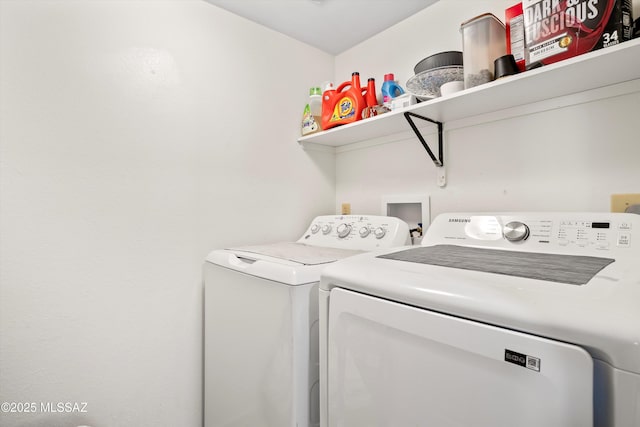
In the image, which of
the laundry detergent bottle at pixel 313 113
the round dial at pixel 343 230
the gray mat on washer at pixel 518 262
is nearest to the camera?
the gray mat on washer at pixel 518 262

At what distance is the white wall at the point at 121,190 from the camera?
108cm

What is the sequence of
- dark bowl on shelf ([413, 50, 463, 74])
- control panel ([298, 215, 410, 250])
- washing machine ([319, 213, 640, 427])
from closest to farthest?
washing machine ([319, 213, 640, 427]), dark bowl on shelf ([413, 50, 463, 74]), control panel ([298, 215, 410, 250])

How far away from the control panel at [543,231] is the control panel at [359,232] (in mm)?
146

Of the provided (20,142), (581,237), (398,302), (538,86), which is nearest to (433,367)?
(398,302)

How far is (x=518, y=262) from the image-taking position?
0.79m

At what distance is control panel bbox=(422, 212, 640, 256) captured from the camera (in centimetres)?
86

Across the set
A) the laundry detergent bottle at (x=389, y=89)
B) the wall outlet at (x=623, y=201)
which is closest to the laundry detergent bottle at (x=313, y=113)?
the laundry detergent bottle at (x=389, y=89)

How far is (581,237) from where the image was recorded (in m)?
0.91

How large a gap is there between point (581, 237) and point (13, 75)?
6.42ft

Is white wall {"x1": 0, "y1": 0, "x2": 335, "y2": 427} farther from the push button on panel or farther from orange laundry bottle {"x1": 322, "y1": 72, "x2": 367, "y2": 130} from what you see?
the push button on panel

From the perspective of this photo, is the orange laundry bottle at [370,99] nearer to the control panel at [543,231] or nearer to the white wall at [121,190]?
the white wall at [121,190]

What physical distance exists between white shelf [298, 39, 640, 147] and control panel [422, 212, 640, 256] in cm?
45

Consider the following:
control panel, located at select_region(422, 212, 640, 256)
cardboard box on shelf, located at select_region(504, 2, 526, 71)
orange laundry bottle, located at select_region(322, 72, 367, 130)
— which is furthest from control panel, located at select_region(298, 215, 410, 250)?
cardboard box on shelf, located at select_region(504, 2, 526, 71)

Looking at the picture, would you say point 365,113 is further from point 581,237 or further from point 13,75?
point 13,75
